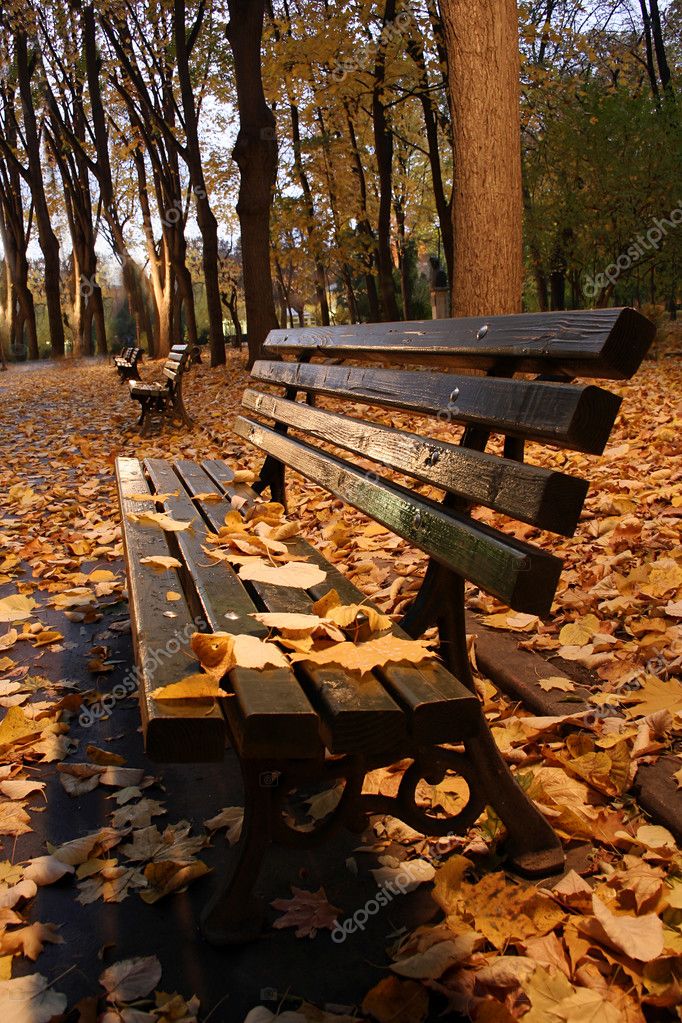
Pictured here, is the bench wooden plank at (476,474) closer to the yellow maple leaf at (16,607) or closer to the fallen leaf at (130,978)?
the fallen leaf at (130,978)

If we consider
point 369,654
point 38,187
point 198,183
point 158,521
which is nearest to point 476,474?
point 369,654

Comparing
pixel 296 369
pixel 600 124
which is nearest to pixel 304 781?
pixel 296 369

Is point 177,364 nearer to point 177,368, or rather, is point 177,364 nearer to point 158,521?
point 177,368

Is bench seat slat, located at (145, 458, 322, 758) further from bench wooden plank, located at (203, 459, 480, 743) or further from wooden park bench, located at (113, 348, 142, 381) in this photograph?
wooden park bench, located at (113, 348, 142, 381)

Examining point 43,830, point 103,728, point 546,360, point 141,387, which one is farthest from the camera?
point 141,387

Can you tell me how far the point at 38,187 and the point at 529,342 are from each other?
2616cm

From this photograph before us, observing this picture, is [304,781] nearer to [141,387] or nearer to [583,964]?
[583,964]

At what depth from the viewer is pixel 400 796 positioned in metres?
1.80

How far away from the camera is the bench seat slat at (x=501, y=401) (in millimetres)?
1548

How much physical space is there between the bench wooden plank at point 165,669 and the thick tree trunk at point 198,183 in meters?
14.6

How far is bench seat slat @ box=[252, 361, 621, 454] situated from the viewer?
1.55 m

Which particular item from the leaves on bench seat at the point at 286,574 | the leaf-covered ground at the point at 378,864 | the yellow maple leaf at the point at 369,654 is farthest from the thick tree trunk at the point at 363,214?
the yellow maple leaf at the point at 369,654

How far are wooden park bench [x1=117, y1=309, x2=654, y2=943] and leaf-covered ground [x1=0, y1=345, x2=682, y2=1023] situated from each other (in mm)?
134

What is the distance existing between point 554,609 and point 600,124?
44.4 ft
